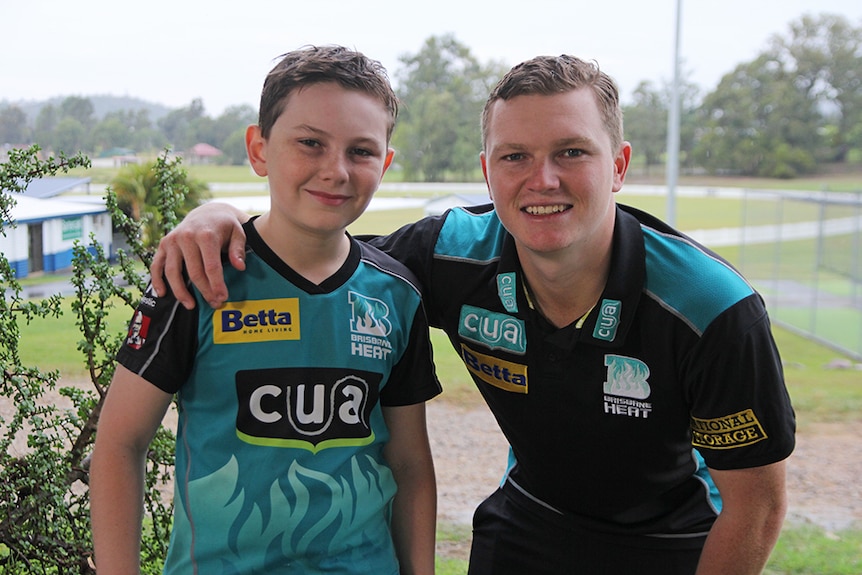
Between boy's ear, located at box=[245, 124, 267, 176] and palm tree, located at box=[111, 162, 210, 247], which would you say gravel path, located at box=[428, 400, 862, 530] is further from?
boy's ear, located at box=[245, 124, 267, 176]

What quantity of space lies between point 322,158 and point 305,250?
139mm

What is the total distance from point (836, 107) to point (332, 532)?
8098 millimetres

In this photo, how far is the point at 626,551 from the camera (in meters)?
1.71

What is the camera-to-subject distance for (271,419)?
119 centimetres

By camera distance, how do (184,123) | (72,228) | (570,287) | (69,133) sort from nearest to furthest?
(570,287)
(72,228)
(69,133)
(184,123)

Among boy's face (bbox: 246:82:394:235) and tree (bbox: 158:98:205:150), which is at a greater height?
tree (bbox: 158:98:205:150)

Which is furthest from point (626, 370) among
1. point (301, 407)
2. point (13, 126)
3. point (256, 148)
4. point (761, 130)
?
point (761, 130)

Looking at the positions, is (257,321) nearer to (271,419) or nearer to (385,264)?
(271,419)

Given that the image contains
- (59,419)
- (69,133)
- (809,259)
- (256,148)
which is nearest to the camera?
(256,148)

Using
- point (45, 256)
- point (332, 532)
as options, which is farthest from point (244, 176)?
point (332, 532)

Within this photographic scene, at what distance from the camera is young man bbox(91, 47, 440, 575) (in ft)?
3.84

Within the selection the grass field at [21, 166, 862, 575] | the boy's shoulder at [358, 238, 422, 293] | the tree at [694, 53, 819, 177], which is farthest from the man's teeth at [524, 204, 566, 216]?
the tree at [694, 53, 819, 177]

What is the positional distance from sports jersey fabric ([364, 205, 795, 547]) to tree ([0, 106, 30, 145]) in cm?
147

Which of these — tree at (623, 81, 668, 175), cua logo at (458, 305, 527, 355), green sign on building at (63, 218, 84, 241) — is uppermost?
tree at (623, 81, 668, 175)
